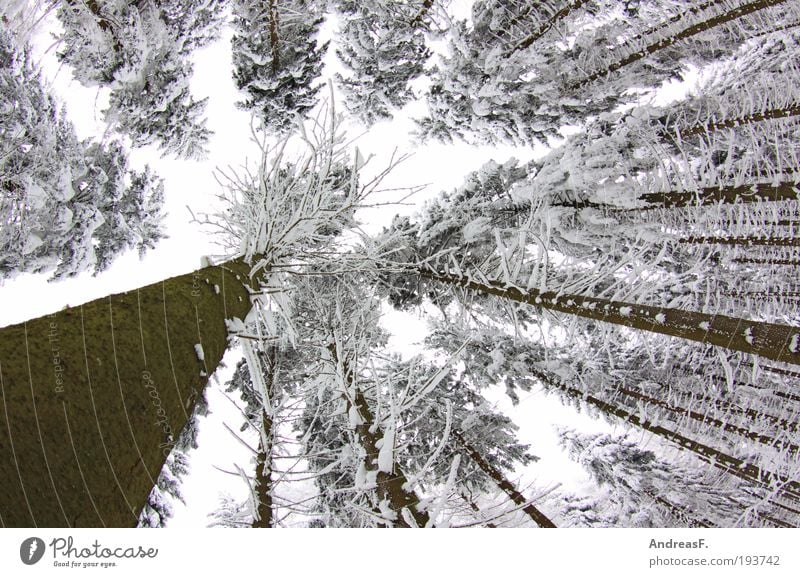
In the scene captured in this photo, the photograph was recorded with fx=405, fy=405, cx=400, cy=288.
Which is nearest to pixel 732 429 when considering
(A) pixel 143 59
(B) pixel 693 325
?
(B) pixel 693 325

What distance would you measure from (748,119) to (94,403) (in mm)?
6384

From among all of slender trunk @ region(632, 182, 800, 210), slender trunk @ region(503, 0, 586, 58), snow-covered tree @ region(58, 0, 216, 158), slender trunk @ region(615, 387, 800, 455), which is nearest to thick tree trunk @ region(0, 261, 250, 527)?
slender trunk @ region(632, 182, 800, 210)

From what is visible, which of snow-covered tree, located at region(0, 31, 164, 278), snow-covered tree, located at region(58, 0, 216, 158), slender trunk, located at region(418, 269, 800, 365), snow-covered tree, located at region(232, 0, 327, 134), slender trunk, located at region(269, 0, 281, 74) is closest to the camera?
slender trunk, located at region(418, 269, 800, 365)

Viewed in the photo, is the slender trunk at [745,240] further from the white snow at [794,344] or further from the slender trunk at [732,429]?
the white snow at [794,344]

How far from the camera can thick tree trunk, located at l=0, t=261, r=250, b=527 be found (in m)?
1.24

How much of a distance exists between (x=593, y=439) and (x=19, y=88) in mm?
11992

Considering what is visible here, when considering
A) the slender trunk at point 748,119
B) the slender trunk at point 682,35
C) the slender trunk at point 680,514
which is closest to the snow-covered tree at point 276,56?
the slender trunk at point 682,35

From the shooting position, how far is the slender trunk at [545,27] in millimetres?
6387

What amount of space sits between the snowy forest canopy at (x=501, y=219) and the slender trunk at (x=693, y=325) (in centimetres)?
12

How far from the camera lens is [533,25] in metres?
6.93

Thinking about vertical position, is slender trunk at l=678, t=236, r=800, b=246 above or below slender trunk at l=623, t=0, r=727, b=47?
below

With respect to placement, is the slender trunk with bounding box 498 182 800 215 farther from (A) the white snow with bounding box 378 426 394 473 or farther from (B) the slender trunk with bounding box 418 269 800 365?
(A) the white snow with bounding box 378 426 394 473
